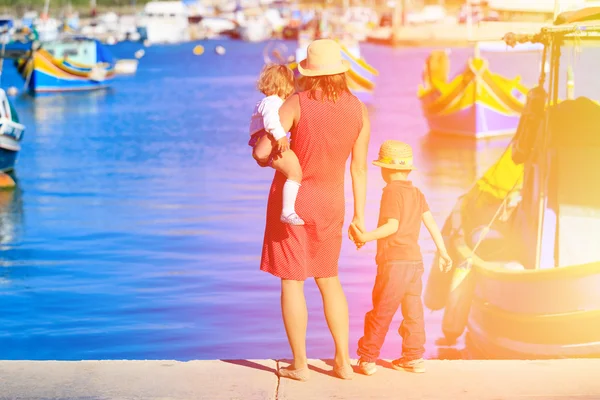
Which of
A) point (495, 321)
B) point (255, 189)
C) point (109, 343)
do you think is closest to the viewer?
point (495, 321)

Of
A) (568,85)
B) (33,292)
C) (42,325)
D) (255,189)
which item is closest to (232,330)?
(42,325)

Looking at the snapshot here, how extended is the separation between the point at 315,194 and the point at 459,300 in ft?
16.1

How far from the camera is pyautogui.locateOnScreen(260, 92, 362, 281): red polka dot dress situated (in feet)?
19.8

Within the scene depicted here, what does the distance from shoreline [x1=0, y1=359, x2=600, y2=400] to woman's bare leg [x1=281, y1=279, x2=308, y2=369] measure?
15 cm

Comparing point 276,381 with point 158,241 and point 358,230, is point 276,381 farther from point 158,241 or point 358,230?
point 158,241

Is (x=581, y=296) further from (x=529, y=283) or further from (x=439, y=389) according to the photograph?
(x=439, y=389)

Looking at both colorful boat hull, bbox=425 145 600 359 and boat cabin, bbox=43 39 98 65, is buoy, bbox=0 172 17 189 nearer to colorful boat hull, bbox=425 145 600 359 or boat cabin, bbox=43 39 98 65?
colorful boat hull, bbox=425 145 600 359

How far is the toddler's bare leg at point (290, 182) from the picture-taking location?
5945 millimetres

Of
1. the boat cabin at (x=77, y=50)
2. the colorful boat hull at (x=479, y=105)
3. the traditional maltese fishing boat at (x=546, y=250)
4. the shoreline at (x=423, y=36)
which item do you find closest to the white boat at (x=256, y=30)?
the shoreline at (x=423, y=36)

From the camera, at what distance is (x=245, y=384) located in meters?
6.03

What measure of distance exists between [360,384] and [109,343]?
636 centimetres

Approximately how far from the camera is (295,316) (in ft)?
20.2

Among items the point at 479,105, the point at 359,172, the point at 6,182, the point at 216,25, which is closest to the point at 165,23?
the point at 216,25

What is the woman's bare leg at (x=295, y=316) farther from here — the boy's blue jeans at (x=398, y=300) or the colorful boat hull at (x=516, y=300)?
the colorful boat hull at (x=516, y=300)
